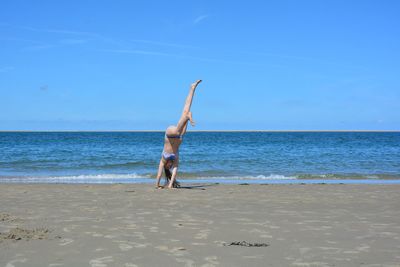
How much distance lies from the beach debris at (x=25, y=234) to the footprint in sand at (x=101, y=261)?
1387 mm

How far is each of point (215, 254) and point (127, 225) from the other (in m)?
2.13

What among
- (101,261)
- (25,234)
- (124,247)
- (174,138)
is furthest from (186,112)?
(101,261)

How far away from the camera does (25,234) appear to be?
21.0 ft

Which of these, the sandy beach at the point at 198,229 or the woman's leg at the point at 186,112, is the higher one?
the woman's leg at the point at 186,112

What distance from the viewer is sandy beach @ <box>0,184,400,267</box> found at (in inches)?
207

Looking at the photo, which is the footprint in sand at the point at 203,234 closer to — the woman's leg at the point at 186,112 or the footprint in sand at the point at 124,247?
the footprint in sand at the point at 124,247

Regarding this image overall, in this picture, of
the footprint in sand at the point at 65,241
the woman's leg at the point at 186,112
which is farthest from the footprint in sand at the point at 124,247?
the woman's leg at the point at 186,112

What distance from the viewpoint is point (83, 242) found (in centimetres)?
599

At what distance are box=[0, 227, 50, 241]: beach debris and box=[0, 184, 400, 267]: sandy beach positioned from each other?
0.01m

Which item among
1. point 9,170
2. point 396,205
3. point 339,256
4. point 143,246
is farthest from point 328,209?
point 9,170

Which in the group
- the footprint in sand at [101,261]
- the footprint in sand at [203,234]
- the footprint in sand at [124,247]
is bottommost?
the footprint in sand at [101,261]

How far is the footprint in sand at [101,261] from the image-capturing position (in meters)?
4.96

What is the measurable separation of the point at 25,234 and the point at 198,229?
2.34m

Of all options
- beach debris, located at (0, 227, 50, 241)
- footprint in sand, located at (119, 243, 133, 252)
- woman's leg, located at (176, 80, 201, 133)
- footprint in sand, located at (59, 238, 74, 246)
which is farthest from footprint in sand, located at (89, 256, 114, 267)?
woman's leg, located at (176, 80, 201, 133)
